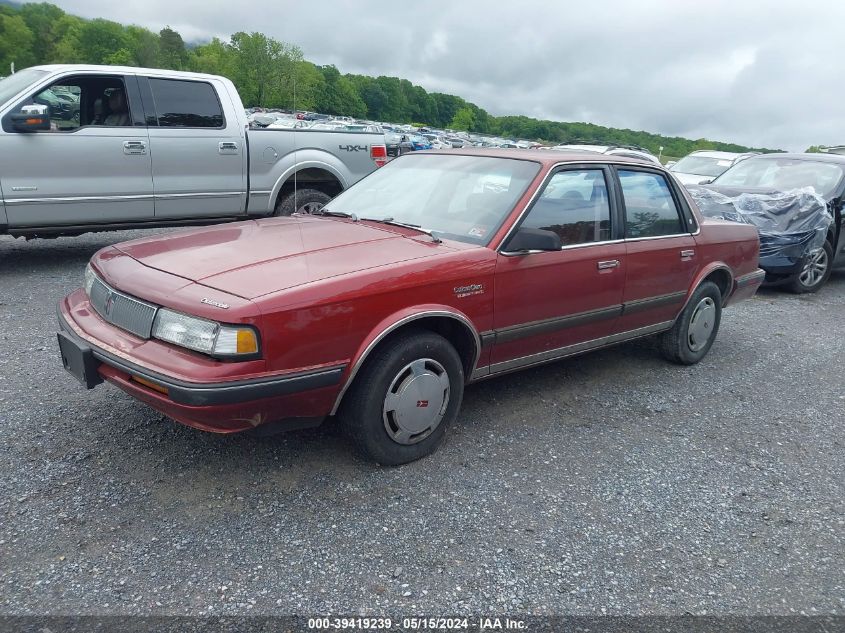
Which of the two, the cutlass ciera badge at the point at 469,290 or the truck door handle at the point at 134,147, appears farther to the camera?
the truck door handle at the point at 134,147

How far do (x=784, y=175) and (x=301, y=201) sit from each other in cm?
634

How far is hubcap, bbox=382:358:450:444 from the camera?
3076mm

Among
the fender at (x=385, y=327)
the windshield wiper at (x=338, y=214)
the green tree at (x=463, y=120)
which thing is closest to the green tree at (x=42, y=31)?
the green tree at (x=463, y=120)

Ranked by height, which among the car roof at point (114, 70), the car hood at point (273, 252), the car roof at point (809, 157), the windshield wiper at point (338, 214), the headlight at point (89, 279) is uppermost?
the car roof at point (809, 157)

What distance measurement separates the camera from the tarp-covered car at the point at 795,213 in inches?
296

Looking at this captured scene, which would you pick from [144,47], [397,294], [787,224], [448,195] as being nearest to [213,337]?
[397,294]

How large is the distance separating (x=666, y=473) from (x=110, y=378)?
2715mm

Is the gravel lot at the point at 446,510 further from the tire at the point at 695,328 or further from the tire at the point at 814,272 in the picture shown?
the tire at the point at 814,272

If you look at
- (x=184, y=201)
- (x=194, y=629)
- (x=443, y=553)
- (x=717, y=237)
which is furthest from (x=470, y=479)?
(x=184, y=201)

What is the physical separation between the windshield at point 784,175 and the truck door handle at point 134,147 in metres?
7.35

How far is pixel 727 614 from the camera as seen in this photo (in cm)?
240

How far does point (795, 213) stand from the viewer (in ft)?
24.8

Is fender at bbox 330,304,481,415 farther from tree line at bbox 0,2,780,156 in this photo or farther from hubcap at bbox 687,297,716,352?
tree line at bbox 0,2,780,156

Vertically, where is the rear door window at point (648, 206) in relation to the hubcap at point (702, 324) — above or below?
above
